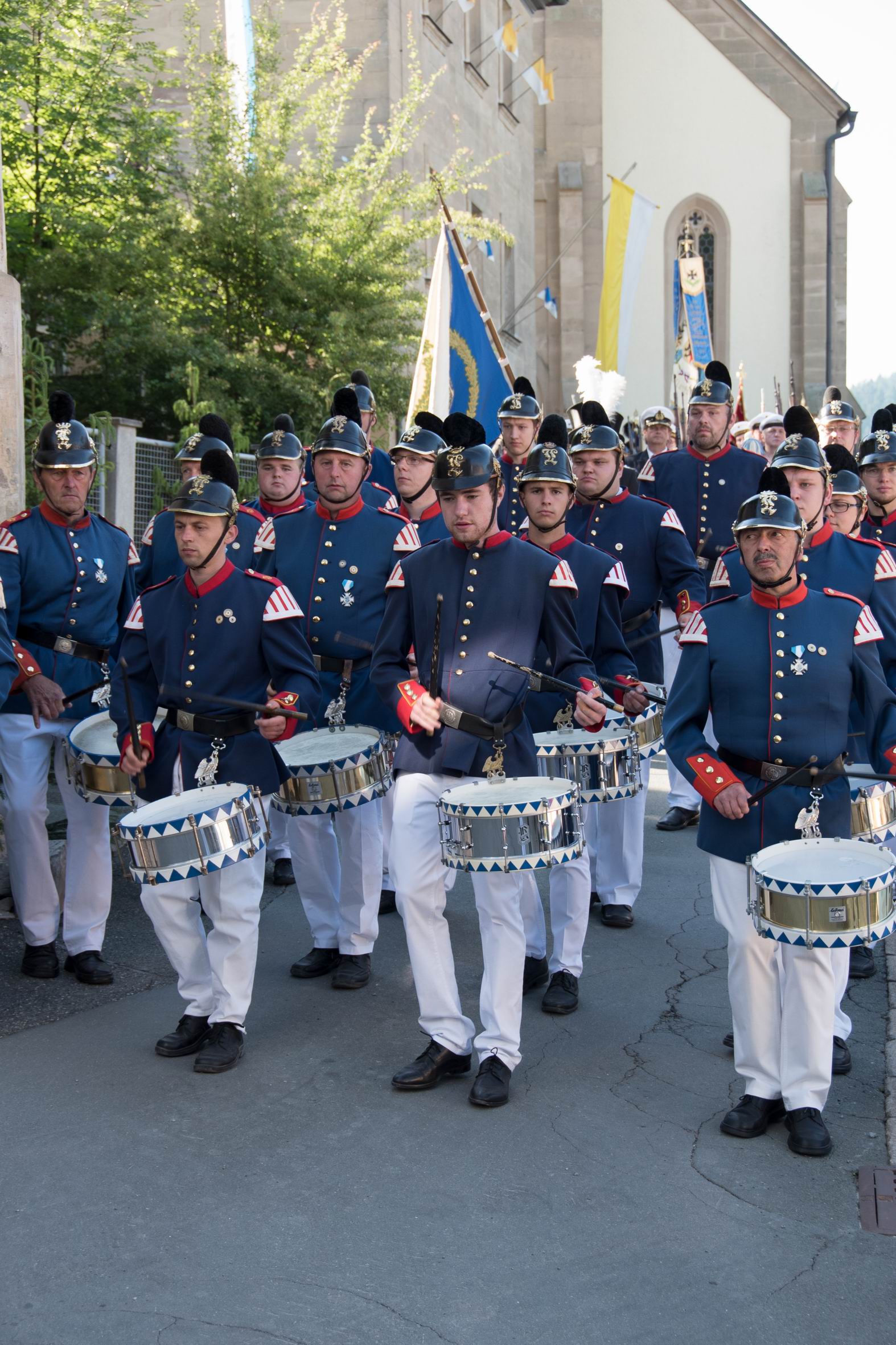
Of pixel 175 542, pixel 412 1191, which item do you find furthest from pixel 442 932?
pixel 175 542

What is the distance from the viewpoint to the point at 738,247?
3584 cm

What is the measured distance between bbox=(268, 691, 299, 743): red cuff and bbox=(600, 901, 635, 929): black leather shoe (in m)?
2.45

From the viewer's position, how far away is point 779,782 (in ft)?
16.0

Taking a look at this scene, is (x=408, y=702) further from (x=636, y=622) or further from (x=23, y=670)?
(x=636, y=622)

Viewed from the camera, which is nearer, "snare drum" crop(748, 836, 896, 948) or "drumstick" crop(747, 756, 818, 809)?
"snare drum" crop(748, 836, 896, 948)

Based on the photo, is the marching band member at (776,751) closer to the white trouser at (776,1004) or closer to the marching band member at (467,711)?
the white trouser at (776,1004)

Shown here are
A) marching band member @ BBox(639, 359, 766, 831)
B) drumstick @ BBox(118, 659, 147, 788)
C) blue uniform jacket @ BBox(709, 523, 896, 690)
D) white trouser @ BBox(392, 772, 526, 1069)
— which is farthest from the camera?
marching band member @ BBox(639, 359, 766, 831)

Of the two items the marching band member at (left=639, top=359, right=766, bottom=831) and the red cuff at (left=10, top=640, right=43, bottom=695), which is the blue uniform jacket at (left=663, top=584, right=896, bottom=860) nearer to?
the red cuff at (left=10, top=640, right=43, bottom=695)

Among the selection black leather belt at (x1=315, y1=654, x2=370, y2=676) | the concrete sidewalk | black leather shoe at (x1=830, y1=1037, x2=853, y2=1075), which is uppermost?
black leather belt at (x1=315, y1=654, x2=370, y2=676)

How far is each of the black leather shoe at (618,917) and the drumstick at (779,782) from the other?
2.61 meters

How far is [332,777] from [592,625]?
1480mm

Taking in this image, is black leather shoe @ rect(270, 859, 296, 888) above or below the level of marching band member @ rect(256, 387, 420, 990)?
below

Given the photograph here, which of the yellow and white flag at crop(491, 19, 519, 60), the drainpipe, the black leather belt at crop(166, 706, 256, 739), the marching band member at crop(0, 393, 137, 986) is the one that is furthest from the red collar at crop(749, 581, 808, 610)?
the drainpipe

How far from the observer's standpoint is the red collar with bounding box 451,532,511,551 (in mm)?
5629
